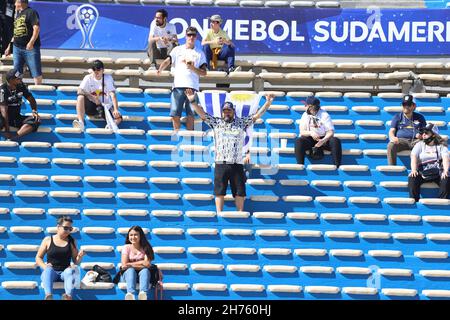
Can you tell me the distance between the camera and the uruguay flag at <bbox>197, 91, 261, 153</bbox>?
1950 centimetres

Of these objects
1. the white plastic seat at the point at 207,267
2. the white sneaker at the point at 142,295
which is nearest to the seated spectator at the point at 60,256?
the white sneaker at the point at 142,295

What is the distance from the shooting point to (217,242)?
18.4 metres

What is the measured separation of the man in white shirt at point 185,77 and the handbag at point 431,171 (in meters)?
3.25

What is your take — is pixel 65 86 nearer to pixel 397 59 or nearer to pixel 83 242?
pixel 83 242

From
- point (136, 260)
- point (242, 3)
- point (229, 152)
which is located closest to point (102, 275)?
point (136, 260)

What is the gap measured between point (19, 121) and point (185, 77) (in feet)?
7.30

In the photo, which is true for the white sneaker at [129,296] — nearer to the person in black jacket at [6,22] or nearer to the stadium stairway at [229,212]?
the stadium stairway at [229,212]

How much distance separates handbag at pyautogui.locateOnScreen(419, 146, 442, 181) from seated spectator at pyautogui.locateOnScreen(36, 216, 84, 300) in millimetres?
4414

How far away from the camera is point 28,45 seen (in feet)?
69.8

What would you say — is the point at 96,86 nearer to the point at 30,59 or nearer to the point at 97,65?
the point at 97,65

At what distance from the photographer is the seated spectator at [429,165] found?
19.0 meters

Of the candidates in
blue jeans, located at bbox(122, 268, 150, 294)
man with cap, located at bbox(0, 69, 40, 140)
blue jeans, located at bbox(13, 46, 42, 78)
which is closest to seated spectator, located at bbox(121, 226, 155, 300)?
blue jeans, located at bbox(122, 268, 150, 294)

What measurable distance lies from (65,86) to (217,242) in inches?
167

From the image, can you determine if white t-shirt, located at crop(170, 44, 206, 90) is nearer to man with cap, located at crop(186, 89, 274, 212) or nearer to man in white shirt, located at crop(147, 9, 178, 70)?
man in white shirt, located at crop(147, 9, 178, 70)
